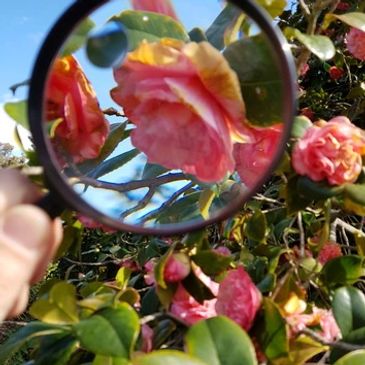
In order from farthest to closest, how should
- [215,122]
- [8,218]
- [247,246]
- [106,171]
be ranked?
[247,246], [106,171], [215,122], [8,218]

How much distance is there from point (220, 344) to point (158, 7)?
482 mm

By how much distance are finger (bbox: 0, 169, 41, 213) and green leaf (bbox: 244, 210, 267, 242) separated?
84 centimetres

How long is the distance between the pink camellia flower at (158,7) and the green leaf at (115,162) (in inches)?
8.6

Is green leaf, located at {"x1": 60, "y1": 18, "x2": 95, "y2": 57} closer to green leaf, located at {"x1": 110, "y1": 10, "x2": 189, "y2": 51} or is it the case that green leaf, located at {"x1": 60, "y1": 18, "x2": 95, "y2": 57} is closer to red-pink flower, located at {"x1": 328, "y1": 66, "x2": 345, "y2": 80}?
green leaf, located at {"x1": 110, "y1": 10, "x2": 189, "y2": 51}

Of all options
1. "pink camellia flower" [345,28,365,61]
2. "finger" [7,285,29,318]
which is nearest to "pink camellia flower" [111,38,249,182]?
"finger" [7,285,29,318]

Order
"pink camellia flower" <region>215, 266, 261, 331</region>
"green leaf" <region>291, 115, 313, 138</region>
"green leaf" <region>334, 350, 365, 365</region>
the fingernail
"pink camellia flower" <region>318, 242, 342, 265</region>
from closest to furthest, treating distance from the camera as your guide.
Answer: the fingernail
"green leaf" <region>334, 350, 365, 365</region>
"pink camellia flower" <region>215, 266, 261, 331</region>
"green leaf" <region>291, 115, 313, 138</region>
"pink camellia flower" <region>318, 242, 342, 265</region>

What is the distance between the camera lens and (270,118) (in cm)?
108

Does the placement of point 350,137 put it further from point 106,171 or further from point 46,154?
point 46,154

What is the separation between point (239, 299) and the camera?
1.28 meters

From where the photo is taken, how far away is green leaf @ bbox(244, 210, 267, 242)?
164 cm

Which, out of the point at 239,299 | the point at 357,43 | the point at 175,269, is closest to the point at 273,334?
the point at 239,299

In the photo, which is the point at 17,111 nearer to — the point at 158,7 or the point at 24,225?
the point at 158,7

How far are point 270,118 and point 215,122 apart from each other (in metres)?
0.08

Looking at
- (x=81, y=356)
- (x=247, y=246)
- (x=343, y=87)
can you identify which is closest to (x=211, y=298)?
(x=81, y=356)
